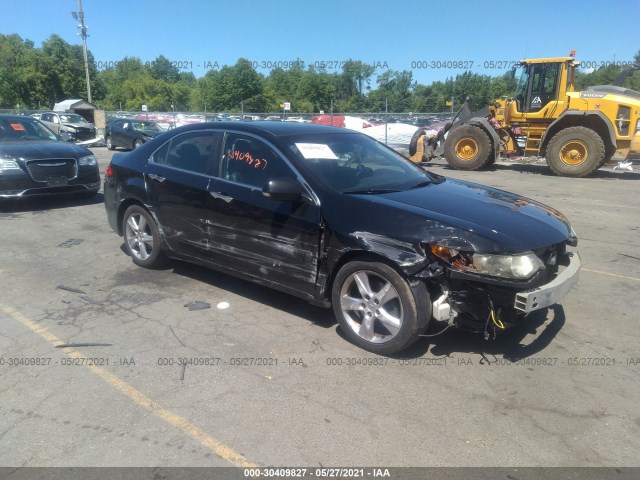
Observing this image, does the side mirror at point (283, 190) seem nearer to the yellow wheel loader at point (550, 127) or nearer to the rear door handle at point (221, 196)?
the rear door handle at point (221, 196)

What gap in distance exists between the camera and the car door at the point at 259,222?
13.0ft

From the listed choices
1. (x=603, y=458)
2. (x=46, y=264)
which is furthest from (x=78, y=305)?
(x=603, y=458)

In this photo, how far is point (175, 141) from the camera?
5.18 m

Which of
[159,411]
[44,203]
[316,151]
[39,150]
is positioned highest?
[316,151]

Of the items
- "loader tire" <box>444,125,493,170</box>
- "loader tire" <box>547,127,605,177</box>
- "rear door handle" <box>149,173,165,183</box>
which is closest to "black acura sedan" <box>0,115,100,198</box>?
"rear door handle" <box>149,173,165,183</box>

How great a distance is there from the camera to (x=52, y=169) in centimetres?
839

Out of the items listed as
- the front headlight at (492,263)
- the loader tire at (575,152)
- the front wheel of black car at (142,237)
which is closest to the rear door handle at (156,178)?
the front wheel of black car at (142,237)

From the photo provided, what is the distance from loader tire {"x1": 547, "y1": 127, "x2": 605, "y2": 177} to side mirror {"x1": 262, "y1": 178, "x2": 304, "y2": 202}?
12717mm

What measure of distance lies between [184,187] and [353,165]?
168cm

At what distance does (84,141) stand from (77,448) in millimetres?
24113

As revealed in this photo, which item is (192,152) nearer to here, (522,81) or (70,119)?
(522,81)

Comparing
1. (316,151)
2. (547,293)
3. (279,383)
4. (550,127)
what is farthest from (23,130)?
(550,127)

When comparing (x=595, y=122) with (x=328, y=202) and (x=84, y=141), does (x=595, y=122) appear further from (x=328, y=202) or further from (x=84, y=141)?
(x=84, y=141)

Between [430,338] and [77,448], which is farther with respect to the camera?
[430,338]
